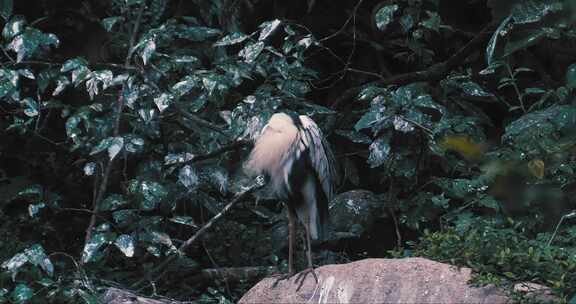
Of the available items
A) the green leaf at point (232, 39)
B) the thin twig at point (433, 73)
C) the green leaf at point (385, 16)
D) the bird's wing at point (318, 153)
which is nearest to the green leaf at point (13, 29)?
the green leaf at point (232, 39)

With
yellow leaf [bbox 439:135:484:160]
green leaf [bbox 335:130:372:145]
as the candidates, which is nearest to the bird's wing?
green leaf [bbox 335:130:372:145]

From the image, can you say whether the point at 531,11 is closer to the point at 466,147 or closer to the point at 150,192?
the point at 150,192

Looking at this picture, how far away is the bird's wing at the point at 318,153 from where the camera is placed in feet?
16.1

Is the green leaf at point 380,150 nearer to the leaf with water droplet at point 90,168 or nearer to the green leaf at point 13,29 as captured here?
the leaf with water droplet at point 90,168

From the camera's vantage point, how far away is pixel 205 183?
5629mm

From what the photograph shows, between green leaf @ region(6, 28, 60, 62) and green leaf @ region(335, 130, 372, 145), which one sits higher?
green leaf @ region(6, 28, 60, 62)

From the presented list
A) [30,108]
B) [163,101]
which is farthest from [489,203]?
[30,108]

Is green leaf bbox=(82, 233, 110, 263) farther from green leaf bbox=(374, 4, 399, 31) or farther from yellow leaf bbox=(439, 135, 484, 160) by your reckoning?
yellow leaf bbox=(439, 135, 484, 160)

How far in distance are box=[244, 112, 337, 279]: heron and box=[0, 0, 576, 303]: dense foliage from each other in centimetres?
43

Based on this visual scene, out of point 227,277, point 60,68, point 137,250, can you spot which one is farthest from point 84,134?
point 227,277

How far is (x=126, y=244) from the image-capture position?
5.25 metres

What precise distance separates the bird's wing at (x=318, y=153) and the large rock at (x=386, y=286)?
2.11 ft

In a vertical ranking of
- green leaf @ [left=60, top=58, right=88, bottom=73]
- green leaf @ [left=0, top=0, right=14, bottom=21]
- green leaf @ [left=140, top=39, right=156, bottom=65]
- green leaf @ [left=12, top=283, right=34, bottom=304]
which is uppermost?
green leaf @ [left=0, top=0, right=14, bottom=21]

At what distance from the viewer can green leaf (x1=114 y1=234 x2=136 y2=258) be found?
5.21 metres
